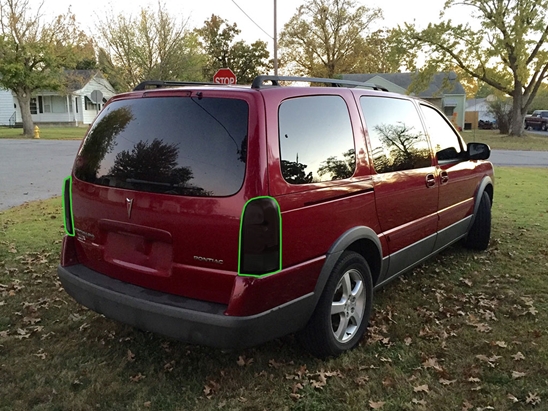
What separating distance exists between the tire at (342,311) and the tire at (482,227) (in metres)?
2.76

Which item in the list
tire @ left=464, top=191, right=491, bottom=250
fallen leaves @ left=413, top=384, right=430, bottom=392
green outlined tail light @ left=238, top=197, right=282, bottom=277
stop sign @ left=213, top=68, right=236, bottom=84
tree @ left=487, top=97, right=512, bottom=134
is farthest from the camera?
tree @ left=487, top=97, right=512, bottom=134

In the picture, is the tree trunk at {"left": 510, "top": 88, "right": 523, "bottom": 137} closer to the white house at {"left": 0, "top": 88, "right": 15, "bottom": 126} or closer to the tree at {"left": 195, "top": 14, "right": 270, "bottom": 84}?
the tree at {"left": 195, "top": 14, "right": 270, "bottom": 84}

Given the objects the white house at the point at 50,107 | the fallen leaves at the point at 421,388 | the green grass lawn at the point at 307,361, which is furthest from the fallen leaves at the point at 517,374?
the white house at the point at 50,107

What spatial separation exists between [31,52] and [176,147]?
30592 millimetres

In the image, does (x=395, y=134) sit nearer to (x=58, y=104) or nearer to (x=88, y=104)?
(x=58, y=104)

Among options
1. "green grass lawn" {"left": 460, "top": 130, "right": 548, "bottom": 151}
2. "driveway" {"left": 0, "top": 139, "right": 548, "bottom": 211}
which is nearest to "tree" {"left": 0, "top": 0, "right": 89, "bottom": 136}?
"driveway" {"left": 0, "top": 139, "right": 548, "bottom": 211}

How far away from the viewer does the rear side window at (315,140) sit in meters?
2.98

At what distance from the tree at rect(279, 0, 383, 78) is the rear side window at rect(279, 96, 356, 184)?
54.6m

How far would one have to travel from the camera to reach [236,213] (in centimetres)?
271

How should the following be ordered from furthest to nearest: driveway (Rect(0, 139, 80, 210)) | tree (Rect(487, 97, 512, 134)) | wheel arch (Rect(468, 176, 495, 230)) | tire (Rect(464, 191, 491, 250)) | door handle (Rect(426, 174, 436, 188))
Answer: tree (Rect(487, 97, 512, 134))
driveway (Rect(0, 139, 80, 210))
tire (Rect(464, 191, 491, 250))
wheel arch (Rect(468, 176, 495, 230))
door handle (Rect(426, 174, 436, 188))

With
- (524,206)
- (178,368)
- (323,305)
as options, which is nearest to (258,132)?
(323,305)

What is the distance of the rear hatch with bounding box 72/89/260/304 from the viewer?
9.11 ft

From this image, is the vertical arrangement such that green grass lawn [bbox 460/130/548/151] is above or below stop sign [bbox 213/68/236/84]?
below

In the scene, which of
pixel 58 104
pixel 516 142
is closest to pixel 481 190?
pixel 516 142
